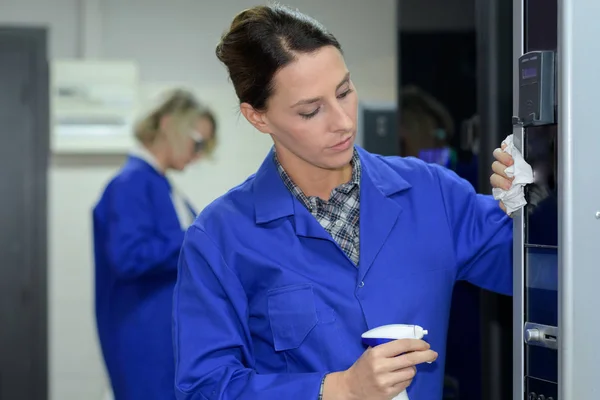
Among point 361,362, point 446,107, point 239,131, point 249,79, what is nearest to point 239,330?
point 361,362

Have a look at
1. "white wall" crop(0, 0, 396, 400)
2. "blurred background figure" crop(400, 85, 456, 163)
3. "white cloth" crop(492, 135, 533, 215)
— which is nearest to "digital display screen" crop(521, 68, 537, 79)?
"white cloth" crop(492, 135, 533, 215)

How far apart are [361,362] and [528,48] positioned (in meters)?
0.48

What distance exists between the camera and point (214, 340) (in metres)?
1.33

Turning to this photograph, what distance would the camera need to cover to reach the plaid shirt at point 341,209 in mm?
1425

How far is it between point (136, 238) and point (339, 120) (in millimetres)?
1445

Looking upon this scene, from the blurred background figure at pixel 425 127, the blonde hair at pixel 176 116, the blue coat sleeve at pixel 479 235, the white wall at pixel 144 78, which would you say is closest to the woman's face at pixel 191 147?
the blonde hair at pixel 176 116

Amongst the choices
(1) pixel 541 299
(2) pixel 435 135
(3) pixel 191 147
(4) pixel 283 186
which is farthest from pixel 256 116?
(3) pixel 191 147

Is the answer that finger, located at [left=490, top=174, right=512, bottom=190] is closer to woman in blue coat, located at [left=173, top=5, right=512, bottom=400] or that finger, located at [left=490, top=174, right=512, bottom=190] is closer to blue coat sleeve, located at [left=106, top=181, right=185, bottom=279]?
woman in blue coat, located at [left=173, top=5, right=512, bottom=400]

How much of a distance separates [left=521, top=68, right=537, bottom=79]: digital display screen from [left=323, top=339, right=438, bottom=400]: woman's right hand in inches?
15.4

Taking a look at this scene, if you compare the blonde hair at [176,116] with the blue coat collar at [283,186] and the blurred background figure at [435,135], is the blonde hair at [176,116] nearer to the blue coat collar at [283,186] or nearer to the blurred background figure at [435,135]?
the blurred background figure at [435,135]

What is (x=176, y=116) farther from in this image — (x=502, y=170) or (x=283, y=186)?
(x=502, y=170)

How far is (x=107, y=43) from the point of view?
4.40 m

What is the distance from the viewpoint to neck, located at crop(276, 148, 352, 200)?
1450 millimetres

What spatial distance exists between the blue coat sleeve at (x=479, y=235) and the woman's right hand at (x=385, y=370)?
0.24 meters
